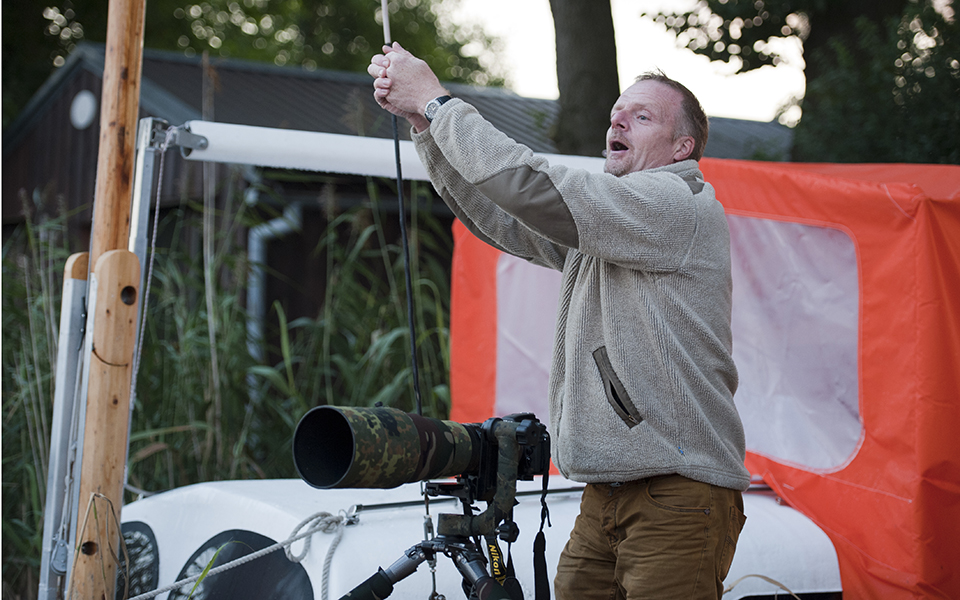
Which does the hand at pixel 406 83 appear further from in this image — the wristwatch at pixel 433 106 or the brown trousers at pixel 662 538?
the brown trousers at pixel 662 538

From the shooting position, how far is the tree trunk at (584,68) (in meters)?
5.15

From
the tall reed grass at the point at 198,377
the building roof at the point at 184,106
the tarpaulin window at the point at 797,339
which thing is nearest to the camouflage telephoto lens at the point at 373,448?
the tarpaulin window at the point at 797,339

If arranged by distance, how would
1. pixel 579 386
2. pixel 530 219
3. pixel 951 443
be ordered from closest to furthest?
pixel 530 219 → pixel 579 386 → pixel 951 443

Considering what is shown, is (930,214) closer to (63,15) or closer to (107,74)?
(107,74)

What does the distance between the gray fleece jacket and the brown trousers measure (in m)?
0.04

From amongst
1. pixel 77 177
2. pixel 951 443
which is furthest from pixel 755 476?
pixel 77 177

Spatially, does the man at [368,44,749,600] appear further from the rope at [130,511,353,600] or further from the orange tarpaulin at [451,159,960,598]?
the orange tarpaulin at [451,159,960,598]

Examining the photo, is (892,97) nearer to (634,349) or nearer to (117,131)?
(634,349)

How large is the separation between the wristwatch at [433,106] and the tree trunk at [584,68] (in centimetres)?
359

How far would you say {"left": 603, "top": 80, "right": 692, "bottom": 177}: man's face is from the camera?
181 cm

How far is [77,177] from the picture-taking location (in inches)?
423

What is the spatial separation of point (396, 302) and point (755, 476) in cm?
188

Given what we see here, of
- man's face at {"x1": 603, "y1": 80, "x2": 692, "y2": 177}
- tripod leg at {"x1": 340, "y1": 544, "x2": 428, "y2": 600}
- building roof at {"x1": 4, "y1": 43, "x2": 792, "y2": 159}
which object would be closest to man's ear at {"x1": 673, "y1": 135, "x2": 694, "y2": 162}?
man's face at {"x1": 603, "y1": 80, "x2": 692, "y2": 177}

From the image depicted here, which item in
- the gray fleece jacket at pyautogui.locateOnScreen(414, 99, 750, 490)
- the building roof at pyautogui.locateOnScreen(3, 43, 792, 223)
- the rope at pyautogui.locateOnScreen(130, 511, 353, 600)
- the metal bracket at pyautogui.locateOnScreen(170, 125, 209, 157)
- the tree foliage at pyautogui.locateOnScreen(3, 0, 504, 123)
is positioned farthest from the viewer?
the tree foliage at pyautogui.locateOnScreen(3, 0, 504, 123)
